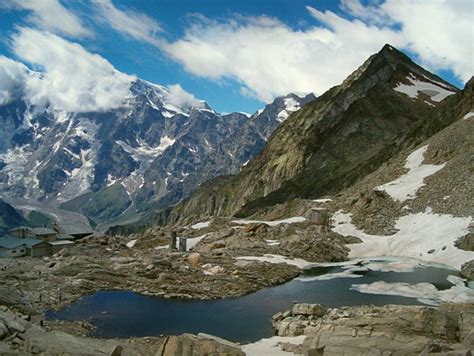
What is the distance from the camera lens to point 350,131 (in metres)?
140

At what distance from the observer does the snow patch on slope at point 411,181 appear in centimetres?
8444

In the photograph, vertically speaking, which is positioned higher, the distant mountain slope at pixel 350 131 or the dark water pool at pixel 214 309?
the distant mountain slope at pixel 350 131

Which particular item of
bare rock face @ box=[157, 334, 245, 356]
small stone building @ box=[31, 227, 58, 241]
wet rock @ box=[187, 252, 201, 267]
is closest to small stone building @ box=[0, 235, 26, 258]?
small stone building @ box=[31, 227, 58, 241]

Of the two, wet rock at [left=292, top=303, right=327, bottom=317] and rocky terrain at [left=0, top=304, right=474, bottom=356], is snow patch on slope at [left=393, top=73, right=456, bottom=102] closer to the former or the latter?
wet rock at [left=292, top=303, right=327, bottom=317]

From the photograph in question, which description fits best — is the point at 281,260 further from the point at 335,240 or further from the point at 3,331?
the point at 3,331

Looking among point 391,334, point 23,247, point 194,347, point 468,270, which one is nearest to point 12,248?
point 23,247

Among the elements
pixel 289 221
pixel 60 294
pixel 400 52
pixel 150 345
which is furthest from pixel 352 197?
pixel 400 52

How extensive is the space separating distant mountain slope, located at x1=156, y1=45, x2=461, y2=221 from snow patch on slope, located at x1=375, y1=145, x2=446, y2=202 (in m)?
17.0

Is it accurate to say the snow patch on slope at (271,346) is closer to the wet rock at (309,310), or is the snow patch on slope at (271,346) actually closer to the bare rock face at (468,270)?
the wet rock at (309,310)

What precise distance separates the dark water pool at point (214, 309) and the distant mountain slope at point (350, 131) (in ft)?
209

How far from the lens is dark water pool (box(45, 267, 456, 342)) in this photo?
124 ft

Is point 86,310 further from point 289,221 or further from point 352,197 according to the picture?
point 352,197

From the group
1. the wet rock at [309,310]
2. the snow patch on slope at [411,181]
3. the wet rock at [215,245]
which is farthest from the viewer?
the snow patch on slope at [411,181]

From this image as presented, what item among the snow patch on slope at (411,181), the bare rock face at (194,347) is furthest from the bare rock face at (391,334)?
the snow patch on slope at (411,181)
